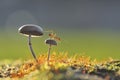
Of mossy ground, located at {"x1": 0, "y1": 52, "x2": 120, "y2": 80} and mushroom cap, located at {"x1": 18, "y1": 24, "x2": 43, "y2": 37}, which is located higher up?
mushroom cap, located at {"x1": 18, "y1": 24, "x2": 43, "y2": 37}

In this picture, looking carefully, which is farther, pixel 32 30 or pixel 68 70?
pixel 32 30

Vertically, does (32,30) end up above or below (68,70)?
above

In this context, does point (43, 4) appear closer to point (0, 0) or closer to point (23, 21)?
point (0, 0)

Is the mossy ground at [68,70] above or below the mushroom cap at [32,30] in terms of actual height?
below

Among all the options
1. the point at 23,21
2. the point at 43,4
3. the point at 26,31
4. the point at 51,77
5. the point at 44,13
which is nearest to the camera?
the point at 51,77

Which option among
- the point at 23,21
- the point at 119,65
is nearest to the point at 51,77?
the point at 119,65

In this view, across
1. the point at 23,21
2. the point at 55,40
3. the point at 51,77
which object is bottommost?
the point at 51,77

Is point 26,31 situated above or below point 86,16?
below

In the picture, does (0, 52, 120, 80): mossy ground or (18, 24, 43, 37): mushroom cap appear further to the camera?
(18, 24, 43, 37): mushroom cap

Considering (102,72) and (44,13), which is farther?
(44,13)

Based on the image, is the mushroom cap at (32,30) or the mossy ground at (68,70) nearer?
the mossy ground at (68,70)

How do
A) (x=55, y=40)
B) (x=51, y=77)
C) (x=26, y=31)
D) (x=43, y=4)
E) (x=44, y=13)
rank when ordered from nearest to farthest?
(x=51, y=77) → (x=26, y=31) → (x=55, y=40) → (x=44, y=13) → (x=43, y=4)
